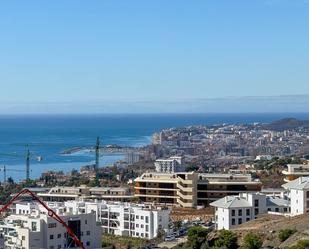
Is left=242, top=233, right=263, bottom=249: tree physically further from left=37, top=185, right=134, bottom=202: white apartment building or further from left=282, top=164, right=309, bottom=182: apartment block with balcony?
left=37, top=185, right=134, bottom=202: white apartment building

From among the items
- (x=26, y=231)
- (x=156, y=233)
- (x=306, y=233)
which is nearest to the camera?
(x=306, y=233)

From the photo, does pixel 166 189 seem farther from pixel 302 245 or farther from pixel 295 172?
→ pixel 302 245

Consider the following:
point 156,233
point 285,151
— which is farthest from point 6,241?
point 285,151

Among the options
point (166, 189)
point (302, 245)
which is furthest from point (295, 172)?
point (302, 245)

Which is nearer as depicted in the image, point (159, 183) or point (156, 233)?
point (156, 233)

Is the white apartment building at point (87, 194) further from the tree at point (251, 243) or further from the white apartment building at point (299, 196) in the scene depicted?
the tree at point (251, 243)

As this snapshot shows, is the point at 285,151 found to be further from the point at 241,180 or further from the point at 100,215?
the point at 100,215
